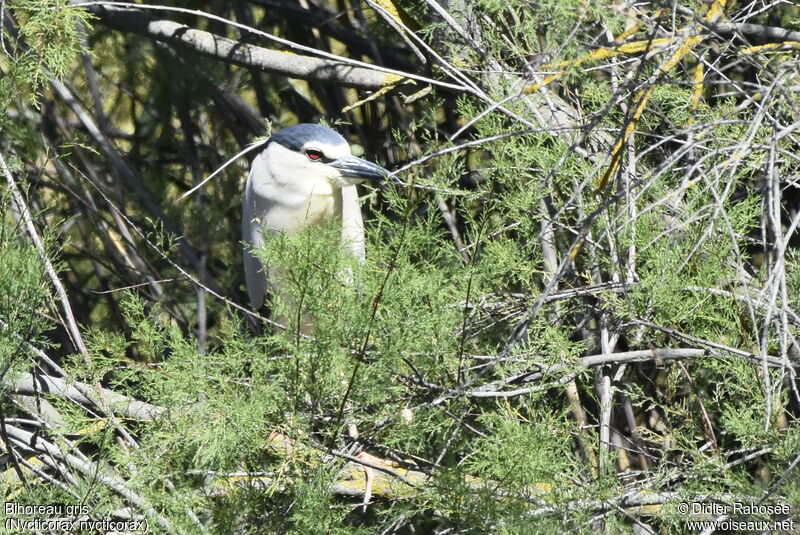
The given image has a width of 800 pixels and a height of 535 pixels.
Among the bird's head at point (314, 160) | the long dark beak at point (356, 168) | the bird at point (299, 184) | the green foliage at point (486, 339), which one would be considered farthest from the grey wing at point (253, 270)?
the green foliage at point (486, 339)

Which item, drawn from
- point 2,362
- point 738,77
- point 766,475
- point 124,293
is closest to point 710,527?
point 766,475

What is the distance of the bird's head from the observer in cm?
278

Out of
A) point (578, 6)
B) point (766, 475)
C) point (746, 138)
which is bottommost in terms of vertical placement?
point (766, 475)

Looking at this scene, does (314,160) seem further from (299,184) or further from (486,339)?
(486,339)

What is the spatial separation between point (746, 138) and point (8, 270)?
1220 mm

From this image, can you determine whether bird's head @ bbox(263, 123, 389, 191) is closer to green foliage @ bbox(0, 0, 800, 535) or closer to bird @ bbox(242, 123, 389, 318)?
bird @ bbox(242, 123, 389, 318)

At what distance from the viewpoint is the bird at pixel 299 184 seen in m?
2.81

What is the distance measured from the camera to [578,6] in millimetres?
1429

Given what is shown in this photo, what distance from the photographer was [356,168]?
2.76 metres

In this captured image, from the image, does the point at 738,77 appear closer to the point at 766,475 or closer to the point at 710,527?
the point at 766,475

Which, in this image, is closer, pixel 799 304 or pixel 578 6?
pixel 578 6

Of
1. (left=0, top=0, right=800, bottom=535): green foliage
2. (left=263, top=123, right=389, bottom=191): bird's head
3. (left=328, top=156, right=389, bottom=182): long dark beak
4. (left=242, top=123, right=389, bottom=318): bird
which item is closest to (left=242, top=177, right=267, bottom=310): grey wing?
(left=242, top=123, right=389, bottom=318): bird

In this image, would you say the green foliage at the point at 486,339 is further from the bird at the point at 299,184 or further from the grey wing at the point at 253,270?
the grey wing at the point at 253,270

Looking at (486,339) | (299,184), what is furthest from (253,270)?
(486,339)
